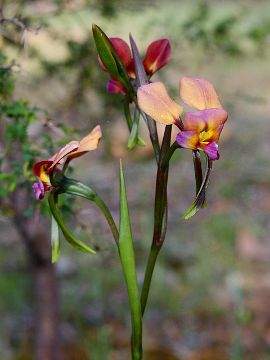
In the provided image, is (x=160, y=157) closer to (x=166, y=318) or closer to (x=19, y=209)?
(x=19, y=209)

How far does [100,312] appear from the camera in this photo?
10.9 feet

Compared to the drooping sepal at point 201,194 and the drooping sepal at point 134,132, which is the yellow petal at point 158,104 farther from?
the drooping sepal at point 134,132

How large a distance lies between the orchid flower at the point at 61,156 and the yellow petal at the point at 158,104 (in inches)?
4.1

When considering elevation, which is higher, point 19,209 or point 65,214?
point 65,214

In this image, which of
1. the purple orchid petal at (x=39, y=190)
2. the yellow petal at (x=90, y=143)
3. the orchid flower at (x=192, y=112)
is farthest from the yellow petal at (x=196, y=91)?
the purple orchid petal at (x=39, y=190)

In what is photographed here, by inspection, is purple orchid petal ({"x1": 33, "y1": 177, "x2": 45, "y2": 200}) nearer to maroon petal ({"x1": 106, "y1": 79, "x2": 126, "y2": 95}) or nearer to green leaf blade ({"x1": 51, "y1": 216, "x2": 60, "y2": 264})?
green leaf blade ({"x1": 51, "y1": 216, "x2": 60, "y2": 264})

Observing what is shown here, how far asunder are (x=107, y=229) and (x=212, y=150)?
2.98 m

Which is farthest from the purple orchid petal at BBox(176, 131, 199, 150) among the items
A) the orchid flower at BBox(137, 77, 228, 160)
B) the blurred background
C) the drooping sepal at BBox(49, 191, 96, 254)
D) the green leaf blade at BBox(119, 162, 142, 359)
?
the blurred background

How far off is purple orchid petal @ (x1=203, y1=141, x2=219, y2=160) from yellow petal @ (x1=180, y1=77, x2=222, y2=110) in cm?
5

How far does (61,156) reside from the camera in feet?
2.82

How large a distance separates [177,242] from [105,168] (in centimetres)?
163

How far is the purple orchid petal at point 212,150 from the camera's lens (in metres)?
0.83

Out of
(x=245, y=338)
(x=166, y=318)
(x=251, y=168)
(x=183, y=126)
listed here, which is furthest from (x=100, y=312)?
(x=183, y=126)

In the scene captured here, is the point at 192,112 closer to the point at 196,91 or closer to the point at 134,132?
the point at 196,91
